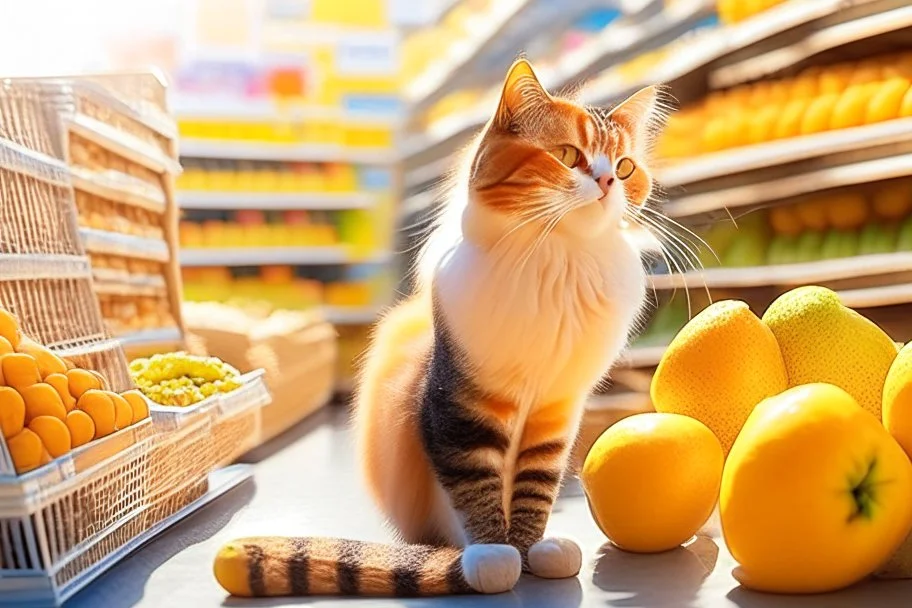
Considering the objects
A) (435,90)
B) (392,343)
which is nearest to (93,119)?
(392,343)

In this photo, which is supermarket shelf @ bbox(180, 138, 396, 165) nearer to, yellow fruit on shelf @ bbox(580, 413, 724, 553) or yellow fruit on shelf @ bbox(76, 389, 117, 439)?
yellow fruit on shelf @ bbox(76, 389, 117, 439)

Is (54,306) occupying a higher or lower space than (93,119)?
lower

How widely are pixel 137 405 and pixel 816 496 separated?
2.58 ft

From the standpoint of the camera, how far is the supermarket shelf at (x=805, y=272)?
2033 mm

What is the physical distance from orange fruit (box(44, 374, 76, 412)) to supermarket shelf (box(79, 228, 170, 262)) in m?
0.44

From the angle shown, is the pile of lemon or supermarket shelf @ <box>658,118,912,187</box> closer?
the pile of lemon

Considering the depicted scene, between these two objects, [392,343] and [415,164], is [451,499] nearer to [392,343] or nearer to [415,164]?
[392,343]

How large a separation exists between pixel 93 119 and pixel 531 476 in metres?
0.94

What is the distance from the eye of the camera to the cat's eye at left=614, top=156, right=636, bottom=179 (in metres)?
1.10

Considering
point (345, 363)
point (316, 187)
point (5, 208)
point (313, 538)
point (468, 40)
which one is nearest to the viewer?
point (313, 538)

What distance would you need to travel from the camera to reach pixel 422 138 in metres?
4.25

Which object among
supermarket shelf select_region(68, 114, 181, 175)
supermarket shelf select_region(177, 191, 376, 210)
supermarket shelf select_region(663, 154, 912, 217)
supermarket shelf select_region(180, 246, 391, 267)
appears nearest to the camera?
supermarket shelf select_region(68, 114, 181, 175)

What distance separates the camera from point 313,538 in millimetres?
1104

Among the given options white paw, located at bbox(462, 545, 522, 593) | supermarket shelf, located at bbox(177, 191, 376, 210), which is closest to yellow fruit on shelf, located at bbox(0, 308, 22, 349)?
white paw, located at bbox(462, 545, 522, 593)
